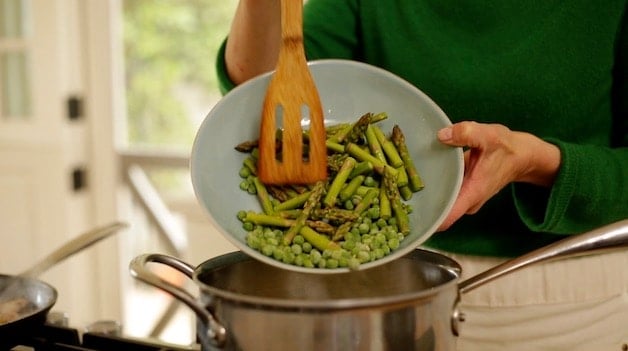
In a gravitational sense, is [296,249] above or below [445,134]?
below

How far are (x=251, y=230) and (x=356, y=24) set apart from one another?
46cm

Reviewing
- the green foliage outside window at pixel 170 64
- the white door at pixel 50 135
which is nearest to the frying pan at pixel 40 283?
the white door at pixel 50 135

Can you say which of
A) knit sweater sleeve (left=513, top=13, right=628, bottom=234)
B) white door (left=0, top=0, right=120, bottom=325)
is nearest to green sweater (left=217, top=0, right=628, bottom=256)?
knit sweater sleeve (left=513, top=13, right=628, bottom=234)

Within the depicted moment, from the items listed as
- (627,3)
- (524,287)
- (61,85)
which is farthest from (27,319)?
(61,85)

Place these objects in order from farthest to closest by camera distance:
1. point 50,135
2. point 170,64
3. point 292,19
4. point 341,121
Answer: point 170,64, point 50,135, point 341,121, point 292,19

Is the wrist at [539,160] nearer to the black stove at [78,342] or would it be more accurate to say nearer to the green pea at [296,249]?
the green pea at [296,249]

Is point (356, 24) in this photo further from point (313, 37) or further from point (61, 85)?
point (61, 85)

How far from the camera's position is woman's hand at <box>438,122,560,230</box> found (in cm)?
95

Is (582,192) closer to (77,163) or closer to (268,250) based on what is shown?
(268,250)

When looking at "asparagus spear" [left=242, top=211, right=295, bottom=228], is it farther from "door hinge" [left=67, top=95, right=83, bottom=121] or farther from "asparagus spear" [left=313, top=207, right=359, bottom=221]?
"door hinge" [left=67, top=95, right=83, bottom=121]

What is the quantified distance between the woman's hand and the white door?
70.7 inches

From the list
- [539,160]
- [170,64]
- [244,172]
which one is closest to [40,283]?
[244,172]

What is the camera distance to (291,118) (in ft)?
3.22

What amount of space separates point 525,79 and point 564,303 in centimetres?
33
